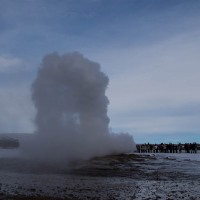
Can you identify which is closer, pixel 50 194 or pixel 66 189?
pixel 50 194

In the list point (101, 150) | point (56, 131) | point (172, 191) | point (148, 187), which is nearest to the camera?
point (172, 191)

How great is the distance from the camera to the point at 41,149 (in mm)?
47688

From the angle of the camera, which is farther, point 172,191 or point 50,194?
point 172,191

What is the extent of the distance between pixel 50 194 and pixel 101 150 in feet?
110

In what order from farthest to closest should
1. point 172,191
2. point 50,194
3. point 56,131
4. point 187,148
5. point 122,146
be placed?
1. point 187,148
2. point 122,146
3. point 56,131
4. point 172,191
5. point 50,194

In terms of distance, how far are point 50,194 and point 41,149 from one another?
3108cm

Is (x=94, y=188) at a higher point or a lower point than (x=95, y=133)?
lower

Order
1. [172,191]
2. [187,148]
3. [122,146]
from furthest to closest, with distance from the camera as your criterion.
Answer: [187,148]
[122,146]
[172,191]

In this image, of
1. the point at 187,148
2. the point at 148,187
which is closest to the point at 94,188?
the point at 148,187

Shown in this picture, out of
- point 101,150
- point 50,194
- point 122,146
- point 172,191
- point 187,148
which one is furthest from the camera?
point 187,148

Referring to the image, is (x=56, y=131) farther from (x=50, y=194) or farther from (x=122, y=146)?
(x=50, y=194)

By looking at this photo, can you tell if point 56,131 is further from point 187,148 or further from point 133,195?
point 187,148

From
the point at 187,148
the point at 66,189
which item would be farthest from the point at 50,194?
the point at 187,148

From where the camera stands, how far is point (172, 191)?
60.2ft
